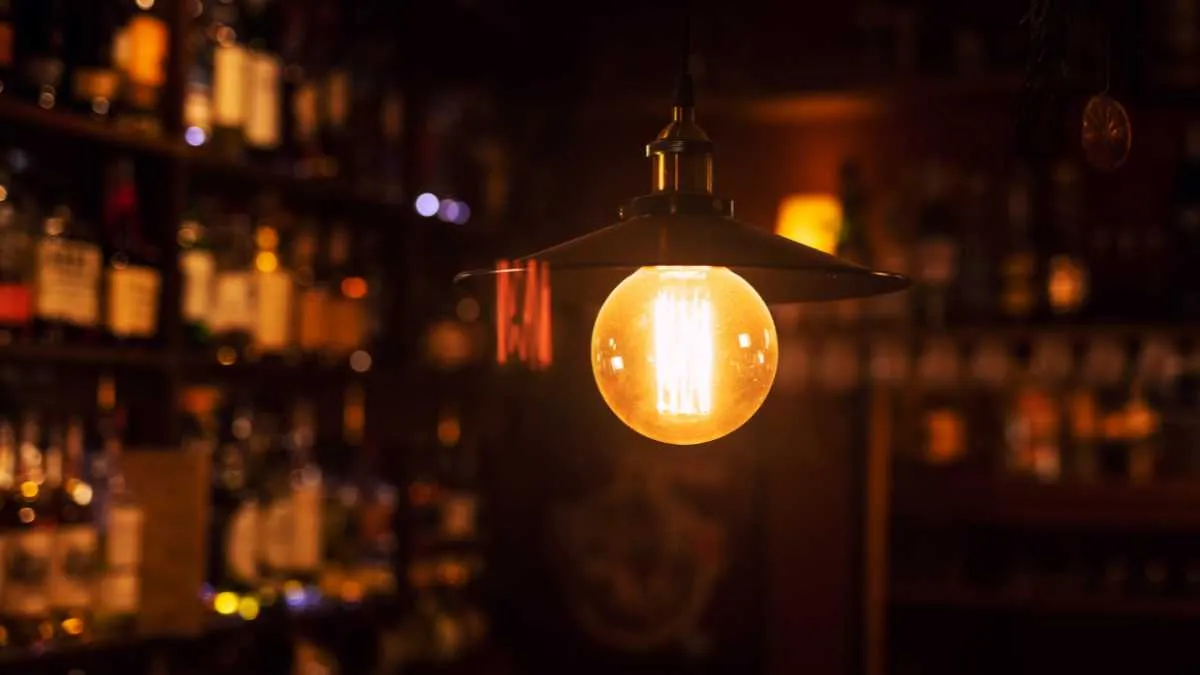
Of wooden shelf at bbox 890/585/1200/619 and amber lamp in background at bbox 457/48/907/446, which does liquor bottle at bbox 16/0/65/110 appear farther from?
wooden shelf at bbox 890/585/1200/619

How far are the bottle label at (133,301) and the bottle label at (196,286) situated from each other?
70 mm

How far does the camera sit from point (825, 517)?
312 centimetres

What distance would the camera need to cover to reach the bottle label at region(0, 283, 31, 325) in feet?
6.93

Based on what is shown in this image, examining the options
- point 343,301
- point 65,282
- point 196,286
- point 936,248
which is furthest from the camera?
point 936,248

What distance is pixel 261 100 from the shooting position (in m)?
2.63

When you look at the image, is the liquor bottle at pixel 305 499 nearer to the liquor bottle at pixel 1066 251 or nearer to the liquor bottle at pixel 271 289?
the liquor bottle at pixel 271 289

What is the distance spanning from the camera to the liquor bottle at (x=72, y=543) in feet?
7.06

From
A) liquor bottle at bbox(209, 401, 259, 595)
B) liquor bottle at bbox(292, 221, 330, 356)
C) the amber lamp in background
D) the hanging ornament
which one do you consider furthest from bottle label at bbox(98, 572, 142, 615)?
the hanging ornament

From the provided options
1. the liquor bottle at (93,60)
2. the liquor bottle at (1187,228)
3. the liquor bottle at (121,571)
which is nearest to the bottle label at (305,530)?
the liquor bottle at (121,571)

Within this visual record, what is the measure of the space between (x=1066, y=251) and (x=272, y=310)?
1.86 metres

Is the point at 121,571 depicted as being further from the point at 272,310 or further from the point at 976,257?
the point at 976,257

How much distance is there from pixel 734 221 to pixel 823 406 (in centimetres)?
218

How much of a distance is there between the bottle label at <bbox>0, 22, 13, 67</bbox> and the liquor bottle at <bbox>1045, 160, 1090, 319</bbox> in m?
2.27

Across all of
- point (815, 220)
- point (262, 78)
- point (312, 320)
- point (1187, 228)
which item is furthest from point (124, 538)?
point (1187, 228)
